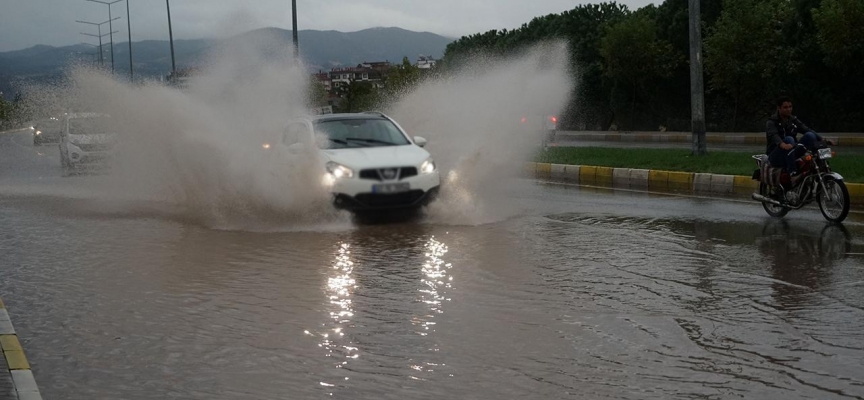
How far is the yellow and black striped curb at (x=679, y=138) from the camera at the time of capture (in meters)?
31.1

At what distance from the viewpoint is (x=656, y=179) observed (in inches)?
726

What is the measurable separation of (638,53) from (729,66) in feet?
22.4

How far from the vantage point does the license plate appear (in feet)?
40.8

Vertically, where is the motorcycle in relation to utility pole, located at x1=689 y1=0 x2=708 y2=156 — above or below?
below

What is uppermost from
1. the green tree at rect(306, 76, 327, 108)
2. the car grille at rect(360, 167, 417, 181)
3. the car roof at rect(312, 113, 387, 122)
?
the green tree at rect(306, 76, 327, 108)

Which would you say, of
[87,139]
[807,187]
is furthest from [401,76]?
[807,187]

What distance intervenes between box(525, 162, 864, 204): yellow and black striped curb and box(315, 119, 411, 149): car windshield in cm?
573

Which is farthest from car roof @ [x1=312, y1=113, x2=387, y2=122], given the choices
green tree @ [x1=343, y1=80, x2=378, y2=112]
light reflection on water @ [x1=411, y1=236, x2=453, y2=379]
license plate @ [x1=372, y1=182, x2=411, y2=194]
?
green tree @ [x1=343, y1=80, x2=378, y2=112]

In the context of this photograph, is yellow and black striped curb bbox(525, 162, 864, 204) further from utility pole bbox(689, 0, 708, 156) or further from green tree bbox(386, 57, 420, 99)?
green tree bbox(386, 57, 420, 99)

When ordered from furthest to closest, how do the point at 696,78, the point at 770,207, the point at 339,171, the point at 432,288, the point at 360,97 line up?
the point at 360,97, the point at 696,78, the point at 770,207, the point at 339,171, the point at 432,288

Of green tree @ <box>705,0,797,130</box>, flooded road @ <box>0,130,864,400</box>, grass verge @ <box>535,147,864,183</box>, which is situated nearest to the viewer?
flooded road @ <box>0,130,864,400</box>

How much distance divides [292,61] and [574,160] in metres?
7.19

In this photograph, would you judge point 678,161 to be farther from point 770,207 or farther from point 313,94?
point 313,94

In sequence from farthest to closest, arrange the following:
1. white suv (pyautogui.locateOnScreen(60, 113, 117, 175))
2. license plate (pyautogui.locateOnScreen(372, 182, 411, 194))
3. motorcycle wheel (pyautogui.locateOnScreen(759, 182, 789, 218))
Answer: white suv (pyautogui.locateOnScreen(60, 113, 117, 175)) → motorcycle wheel (pyautogui.locateOnScreen(759, 182, 789, 218)) → license plate (pyautogui.locateOnScreen(372, 182, 411, 194))
